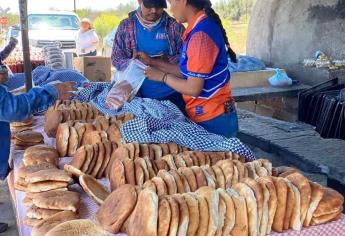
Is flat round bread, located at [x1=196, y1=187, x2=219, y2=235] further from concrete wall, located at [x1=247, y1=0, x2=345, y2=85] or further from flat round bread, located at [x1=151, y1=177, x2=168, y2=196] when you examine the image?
concrete wall, located at [x1=247, y1=0, x2=345, y2=85]

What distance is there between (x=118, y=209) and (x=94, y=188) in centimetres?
35

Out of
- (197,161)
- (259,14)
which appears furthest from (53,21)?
(197,161)

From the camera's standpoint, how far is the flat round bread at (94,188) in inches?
81.2

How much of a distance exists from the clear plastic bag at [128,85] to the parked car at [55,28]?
12.2m

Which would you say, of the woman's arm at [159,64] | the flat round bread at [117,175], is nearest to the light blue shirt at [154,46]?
the woman's arm at [159,64]

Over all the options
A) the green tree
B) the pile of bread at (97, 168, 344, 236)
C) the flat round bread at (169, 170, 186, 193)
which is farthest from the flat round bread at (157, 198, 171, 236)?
the green tree

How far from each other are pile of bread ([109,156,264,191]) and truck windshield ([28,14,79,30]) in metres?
14.5

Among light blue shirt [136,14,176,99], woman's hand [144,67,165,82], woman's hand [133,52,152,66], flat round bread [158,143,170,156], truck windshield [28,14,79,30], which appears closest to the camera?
flat round bread [158,143,170,156]

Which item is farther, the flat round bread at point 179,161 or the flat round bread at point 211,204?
the flat round bread at point 179,161

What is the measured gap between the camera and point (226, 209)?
5.79ft

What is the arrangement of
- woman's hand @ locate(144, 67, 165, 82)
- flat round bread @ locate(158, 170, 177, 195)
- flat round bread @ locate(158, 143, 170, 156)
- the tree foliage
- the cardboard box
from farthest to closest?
the tree foliage, the cardboard box, woman's hand @ locate(144, 67, 165, 82), flat round bread @ locate(158, 143, 170, 156), flat round bread @ locate(158, 170, 177, 195)

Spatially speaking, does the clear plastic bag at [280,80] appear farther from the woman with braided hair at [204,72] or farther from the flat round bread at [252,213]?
the flat round bread at [252,213]

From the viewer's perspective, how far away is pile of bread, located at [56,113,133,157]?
8.73ft

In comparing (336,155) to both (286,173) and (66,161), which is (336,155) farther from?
(66,161)
